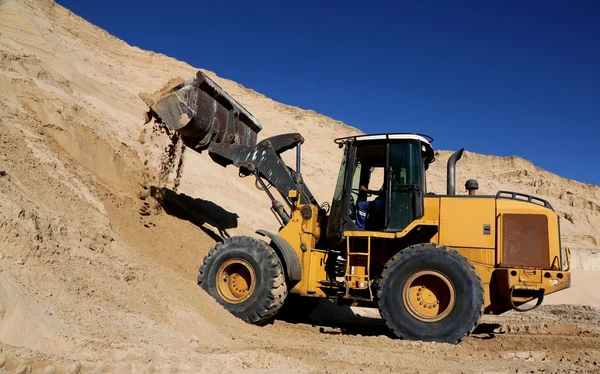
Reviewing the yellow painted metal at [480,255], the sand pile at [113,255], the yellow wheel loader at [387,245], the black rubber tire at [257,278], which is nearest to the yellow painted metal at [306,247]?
the yellow wheel loader at [387,245]

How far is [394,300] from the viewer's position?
6.48 meters

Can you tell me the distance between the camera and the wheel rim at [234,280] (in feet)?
23.8

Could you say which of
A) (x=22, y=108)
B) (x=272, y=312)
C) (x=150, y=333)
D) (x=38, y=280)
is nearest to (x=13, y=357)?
(x=38, y=280)

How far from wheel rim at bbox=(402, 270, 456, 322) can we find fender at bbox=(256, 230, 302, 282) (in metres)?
1.48

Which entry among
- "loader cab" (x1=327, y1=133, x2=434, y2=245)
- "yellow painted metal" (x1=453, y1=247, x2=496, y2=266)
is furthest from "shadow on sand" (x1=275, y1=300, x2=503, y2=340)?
"loader cab" (x1=327, y1=133, x2=434, y2=245)

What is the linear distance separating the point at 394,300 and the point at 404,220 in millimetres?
1045

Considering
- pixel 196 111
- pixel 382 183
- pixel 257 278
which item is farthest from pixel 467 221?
pixel 196 111

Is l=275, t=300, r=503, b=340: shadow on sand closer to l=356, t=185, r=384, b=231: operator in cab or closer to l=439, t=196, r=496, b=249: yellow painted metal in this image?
l=439, t=196, r=496, b=249: yellow painted metal

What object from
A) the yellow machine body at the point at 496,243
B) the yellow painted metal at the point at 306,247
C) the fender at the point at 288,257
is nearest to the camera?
the yellow machine body at the point at 496,243

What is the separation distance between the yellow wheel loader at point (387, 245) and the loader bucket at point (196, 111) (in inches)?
0.7

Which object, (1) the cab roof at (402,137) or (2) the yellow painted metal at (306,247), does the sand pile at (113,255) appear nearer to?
(2) the yellow painted metal at (306,247)

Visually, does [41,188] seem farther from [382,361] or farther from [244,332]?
[382,361]

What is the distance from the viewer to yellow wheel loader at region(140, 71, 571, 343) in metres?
6.39

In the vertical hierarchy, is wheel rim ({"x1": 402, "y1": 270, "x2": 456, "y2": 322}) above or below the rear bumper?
below
